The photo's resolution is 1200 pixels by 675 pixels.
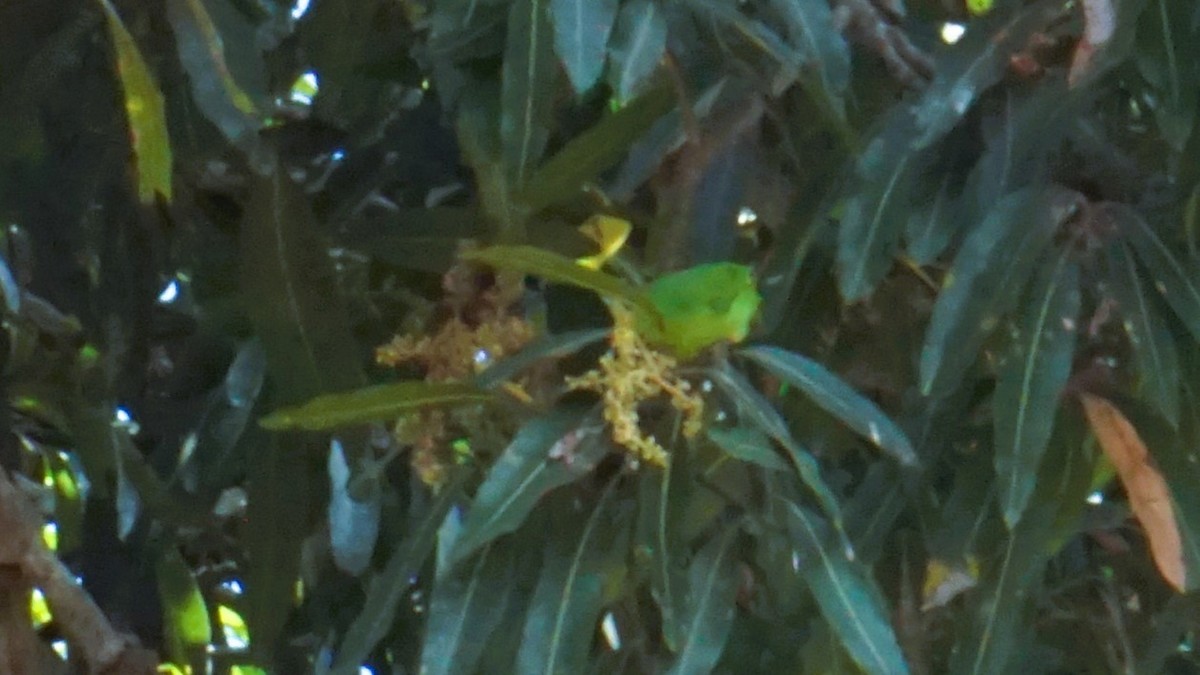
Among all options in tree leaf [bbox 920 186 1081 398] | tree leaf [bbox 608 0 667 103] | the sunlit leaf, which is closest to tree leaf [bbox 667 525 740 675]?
tree leaf [bbox 920 186 1081 398]

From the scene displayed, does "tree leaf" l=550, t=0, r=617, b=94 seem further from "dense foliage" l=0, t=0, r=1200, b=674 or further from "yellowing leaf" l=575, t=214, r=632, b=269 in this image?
"yellowing leaf" l=575, t=214, r=632, b=269

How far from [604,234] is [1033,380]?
239 mm

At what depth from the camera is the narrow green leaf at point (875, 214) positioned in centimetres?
79

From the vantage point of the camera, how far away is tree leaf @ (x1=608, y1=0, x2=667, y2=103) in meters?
0.67

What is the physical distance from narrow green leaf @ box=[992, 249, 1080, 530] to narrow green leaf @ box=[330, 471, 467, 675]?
0.28 metres

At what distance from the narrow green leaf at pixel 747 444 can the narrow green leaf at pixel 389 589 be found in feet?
0.55

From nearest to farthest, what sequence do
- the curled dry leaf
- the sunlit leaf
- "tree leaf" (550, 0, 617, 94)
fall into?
"tree leaf" (550, 0, 617, 94)
the curled dry leaf
the sunlit leaf

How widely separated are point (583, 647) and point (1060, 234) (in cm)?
34

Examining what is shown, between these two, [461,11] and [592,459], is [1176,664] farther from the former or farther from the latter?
[461,11]

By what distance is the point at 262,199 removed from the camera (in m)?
0.94

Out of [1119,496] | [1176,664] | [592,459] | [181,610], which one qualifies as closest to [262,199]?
[592,459]

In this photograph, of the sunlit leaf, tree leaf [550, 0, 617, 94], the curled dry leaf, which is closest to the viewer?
tree leaf [550, 0, 617, 94]

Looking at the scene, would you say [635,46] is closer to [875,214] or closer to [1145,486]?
[875,214]

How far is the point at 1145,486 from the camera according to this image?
82 cm
